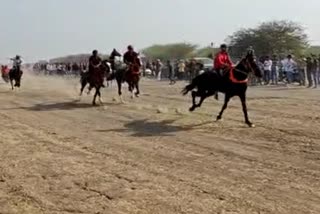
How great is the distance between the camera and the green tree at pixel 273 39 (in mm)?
64500

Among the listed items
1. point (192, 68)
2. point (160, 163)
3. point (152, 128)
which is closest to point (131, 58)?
point (152, 128)

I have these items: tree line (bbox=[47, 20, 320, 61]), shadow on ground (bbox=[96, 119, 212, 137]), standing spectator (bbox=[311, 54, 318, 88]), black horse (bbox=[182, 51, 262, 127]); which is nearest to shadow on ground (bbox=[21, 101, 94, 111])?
shadow on ground (bbox=[96, 119, 212, 137])

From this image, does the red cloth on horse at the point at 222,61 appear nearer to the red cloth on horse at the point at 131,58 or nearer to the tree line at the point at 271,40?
the red cloth on horse at the point at 131,58

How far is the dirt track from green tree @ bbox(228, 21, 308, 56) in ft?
142

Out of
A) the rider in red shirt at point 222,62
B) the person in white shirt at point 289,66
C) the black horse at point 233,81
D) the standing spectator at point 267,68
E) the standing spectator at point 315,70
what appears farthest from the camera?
the standing spectator at point 267,68

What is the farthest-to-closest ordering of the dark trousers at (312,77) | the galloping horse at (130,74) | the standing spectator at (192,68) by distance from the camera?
the standing spectator at (192,68) < the dark trousers at (312,77) < the galloping horse at (130,74)

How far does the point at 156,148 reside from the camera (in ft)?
46.8

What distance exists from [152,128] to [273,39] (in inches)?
1944

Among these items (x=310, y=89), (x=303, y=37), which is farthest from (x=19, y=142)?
(x=303, y=37)

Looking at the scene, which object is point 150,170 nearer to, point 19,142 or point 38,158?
point 38,158

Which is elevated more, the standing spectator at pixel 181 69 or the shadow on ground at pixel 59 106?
the standing spectator at pixel 181 69

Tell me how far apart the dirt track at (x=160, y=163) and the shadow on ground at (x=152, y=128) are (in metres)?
0.03

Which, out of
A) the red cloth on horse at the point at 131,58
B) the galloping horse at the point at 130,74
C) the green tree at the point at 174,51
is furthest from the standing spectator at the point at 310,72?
the green tree at the point at 174,51

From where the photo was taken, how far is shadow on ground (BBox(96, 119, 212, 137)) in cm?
1680
